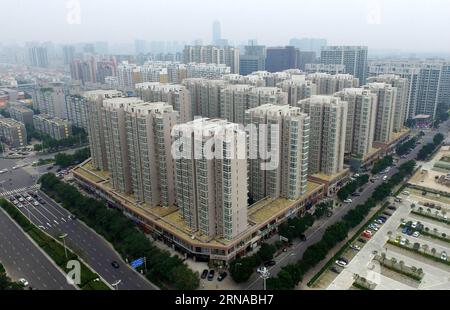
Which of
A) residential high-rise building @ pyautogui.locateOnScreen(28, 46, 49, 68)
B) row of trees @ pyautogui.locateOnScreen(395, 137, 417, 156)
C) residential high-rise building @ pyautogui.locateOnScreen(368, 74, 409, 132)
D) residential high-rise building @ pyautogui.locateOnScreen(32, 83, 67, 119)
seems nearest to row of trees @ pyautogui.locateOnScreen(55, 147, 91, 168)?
residential high-rise building @ pyautogui.locateOnScreen(32, 83, 67, 119)

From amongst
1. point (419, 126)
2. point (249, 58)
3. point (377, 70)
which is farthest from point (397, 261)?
point (249, 58)

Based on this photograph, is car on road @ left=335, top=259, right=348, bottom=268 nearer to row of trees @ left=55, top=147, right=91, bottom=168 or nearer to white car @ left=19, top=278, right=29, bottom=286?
white car @ left=19, top=278, right=29, bottom=286

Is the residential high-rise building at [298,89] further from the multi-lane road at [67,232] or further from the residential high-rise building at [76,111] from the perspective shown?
the residential high-rise building at [76,111]

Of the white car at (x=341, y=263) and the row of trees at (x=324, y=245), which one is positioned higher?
the row of trees at (x=324, y=245)

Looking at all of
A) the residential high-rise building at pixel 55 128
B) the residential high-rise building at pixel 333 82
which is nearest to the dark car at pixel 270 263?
the residential high-rise building at pixel 333 82
